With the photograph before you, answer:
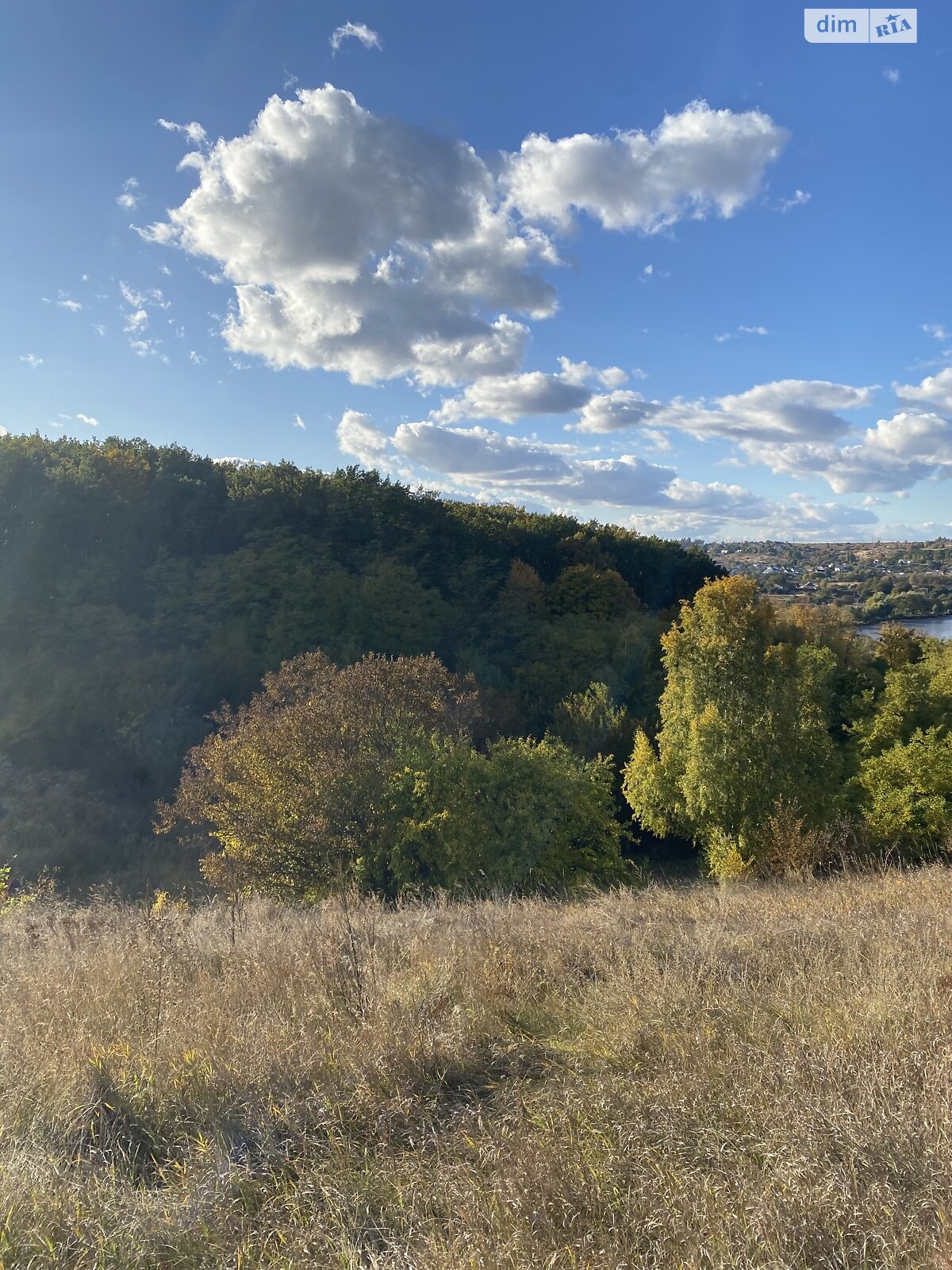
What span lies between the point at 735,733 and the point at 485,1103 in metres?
19.1

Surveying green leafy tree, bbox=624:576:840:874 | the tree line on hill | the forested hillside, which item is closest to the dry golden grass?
the tree line on hill

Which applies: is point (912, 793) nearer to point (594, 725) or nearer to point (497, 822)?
point (594, 725)

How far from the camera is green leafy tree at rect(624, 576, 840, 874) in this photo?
19859 mm

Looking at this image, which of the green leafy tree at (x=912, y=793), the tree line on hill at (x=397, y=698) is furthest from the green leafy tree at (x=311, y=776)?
the green leafy tree at (x=912, y=793)

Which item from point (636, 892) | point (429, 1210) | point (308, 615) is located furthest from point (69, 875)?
point (429, 1210)

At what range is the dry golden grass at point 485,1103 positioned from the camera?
6.47 feet

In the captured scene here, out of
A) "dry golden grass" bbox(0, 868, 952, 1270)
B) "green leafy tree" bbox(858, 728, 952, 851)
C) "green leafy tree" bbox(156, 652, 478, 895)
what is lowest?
"green leafy tree" bbox(858, 728, 952, 851)

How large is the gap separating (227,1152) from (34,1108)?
911 mm

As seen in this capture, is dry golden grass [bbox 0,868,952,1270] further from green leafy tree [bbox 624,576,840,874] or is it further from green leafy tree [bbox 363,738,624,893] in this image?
green leafy tree [bbox 624,576,840,874]

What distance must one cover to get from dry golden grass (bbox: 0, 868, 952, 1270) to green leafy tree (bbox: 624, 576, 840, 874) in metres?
16.3

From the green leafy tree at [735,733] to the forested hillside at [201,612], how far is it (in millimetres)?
8974

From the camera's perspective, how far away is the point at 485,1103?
2.69 m

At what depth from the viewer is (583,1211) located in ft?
6.67

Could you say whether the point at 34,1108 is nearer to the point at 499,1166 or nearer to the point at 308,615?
the point at 499,1166
